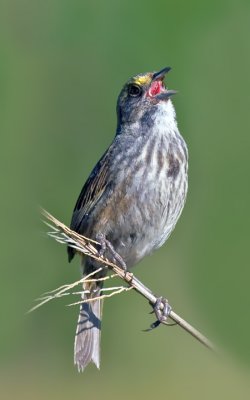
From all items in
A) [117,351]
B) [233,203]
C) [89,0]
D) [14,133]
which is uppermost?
[89,0]

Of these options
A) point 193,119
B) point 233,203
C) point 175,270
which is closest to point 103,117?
point 193,119

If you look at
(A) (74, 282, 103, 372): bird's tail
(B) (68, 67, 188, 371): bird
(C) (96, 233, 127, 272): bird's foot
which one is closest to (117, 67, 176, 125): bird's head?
(B) (68, 67, 188, 371): bird

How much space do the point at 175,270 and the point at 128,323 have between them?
0.50m

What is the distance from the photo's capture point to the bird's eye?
19.9 ft

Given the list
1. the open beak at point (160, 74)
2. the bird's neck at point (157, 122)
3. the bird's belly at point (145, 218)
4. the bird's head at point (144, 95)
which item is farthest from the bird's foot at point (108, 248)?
the open beak at point (160, 74)

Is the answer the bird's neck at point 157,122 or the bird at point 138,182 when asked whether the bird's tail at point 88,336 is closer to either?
A: the bird at point 138,182

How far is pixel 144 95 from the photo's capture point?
6027 mm

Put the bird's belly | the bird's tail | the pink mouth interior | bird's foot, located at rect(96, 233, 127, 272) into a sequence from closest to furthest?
bird's foot, located at rect(96, 233, 127, 272)
the bird's belly
the pink mouth interior
the bird's tail

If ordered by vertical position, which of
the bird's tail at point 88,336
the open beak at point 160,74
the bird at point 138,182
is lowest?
the bird's tail at point 88,336

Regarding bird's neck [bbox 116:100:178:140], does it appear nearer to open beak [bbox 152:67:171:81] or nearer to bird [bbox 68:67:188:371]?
bird [bbox 68:67:188:371]

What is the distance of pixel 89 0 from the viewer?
32.5 ft

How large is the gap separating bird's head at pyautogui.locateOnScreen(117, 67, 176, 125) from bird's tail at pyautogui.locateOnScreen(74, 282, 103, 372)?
0.99m

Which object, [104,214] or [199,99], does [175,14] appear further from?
[104,214]

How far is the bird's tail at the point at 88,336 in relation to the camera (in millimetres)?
6320
